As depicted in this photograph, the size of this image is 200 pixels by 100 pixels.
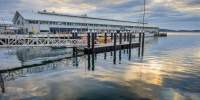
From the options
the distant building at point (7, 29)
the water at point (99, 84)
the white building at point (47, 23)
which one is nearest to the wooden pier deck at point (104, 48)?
the water at point (99, 84)

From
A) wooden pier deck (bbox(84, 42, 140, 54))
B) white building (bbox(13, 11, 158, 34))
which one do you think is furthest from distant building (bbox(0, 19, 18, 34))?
wooden pier deck (bbox(84, 42, 140, 54))

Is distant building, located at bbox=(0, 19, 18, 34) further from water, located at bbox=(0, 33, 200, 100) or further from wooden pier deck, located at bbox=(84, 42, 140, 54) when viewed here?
water, located at bbox=(0, 33, 200, 100)

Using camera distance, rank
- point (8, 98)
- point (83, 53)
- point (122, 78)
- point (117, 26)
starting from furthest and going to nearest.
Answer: point (117, 26), point (83, 53), point (122, 78), point (8, 98)

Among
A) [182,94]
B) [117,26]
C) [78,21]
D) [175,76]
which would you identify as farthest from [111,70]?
[117,26]

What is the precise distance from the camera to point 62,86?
18469mm

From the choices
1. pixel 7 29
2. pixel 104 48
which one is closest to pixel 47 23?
pixel 7 29

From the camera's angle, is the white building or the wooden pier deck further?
the white building

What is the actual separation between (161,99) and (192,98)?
6.85 feet

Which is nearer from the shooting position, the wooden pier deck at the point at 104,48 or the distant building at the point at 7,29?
the wooden pier deck at the point at 104,48

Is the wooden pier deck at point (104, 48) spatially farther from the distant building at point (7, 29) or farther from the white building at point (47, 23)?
the white building at point (47, 23)

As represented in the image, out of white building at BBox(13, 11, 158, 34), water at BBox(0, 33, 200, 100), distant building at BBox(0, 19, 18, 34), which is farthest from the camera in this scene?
white building at BBox(13, 11, 158, 34)

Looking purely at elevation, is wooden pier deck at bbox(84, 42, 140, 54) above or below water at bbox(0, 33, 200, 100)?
above

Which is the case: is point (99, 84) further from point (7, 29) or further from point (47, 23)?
point (47, 23)

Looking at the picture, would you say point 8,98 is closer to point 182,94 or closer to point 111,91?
point 111,91
